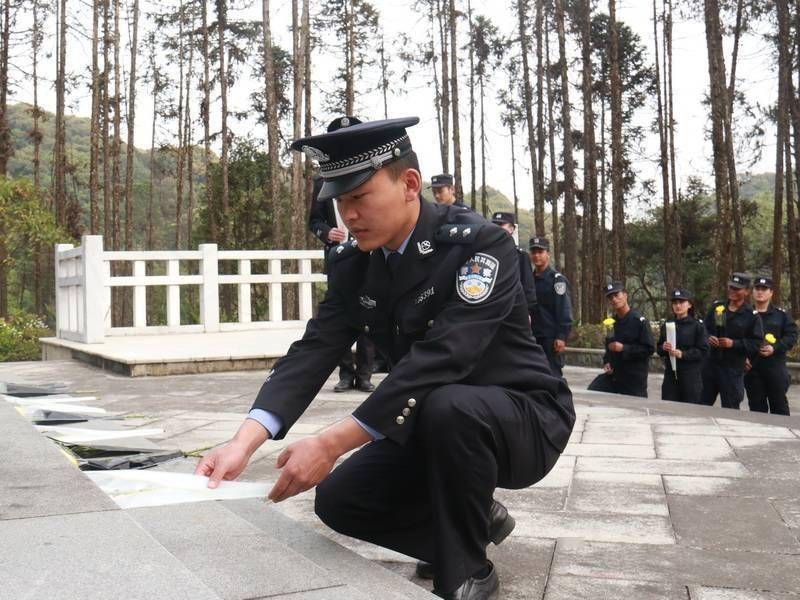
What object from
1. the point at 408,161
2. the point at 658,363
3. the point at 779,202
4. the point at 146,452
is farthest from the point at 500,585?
the point at 779,202

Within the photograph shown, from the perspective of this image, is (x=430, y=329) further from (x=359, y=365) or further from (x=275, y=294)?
(x=275, y=294)

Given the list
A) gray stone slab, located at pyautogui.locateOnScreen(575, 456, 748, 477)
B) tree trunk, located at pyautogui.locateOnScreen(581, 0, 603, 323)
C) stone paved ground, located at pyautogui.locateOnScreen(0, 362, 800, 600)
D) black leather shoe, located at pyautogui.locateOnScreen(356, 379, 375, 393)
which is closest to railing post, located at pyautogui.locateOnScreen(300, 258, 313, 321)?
black leather shoe, located at pyautogui.locateOnScreen(356, 379, 375, 393)

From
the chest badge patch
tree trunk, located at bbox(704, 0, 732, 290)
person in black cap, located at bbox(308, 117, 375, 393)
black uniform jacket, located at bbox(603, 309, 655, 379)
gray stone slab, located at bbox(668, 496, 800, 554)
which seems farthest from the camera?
tree trunk, located at bbox(704, 0, 732, 290)

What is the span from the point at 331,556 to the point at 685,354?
6905mm

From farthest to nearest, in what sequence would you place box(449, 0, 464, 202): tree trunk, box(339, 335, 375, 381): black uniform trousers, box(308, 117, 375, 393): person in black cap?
1. box(449, 0, 464, 202): tree trunk
2. box(339, 335, 375, 381): black uniform trousers
3. box(308, 117, 375, 393): person in black cap

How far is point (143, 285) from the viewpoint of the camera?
12.2m

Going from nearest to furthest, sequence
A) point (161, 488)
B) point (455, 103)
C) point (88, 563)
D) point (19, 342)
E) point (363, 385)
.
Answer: point (88, 563) → point (161, 488) → point (363, 385) → point (19, 342) → point (455, 103)

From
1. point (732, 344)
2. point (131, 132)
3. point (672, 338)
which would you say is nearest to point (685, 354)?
point (672, 338)

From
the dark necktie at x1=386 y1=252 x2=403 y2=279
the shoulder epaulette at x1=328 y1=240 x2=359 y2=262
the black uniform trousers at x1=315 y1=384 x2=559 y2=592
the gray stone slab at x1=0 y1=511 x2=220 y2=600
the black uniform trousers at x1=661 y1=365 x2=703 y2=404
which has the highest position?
the shoulder epaulette at x1=328 y1=240 x2=359 y2=262

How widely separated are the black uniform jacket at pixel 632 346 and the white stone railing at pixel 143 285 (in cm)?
572

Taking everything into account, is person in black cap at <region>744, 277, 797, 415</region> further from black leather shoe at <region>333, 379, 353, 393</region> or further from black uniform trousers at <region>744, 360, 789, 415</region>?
black leather shoe at <region>333, 379, 353, 393</region>

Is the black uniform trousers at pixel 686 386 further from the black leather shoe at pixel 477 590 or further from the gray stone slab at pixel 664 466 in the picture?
the black leather shoe at pixel 477 590

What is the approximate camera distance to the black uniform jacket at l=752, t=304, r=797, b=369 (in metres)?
8.48

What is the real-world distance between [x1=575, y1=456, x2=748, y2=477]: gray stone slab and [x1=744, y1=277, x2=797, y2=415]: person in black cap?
442 centimetres
